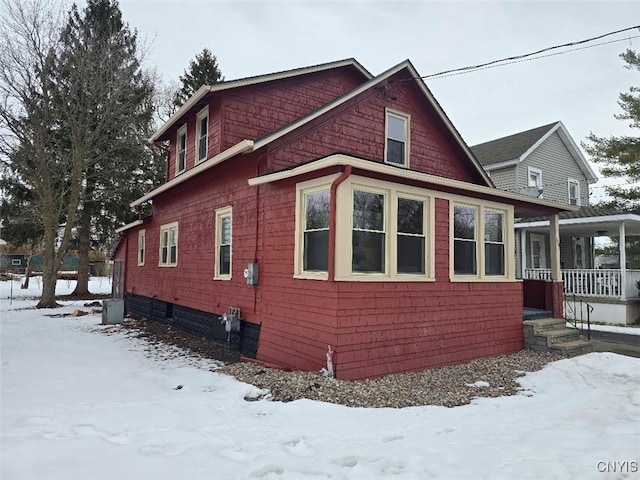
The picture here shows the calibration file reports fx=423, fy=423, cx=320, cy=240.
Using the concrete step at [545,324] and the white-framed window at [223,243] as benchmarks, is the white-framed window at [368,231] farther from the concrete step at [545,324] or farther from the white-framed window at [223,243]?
the concrete step at [545,324]

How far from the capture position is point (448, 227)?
25.7 ft

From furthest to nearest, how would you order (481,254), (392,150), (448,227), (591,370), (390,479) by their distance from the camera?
(392,150)
(481,254)
(448,227)
(591,370)
(390,479)

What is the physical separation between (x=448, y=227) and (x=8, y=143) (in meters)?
19.1

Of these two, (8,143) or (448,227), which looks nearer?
(448,227)

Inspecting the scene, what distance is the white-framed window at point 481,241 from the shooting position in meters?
8.06

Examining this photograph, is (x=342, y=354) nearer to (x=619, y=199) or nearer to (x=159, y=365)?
(x=159, y=365)

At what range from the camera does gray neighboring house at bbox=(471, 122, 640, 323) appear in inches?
561

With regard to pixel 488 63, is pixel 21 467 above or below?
below

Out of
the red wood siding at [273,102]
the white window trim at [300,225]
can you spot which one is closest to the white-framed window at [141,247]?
the red wood siding at [273,102]

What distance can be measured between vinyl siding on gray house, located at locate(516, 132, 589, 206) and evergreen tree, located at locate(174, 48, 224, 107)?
18.5 metres

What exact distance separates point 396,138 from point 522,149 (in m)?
11.8

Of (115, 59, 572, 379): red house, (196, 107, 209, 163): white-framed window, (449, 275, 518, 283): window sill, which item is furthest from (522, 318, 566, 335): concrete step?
(196, 107, 209, 163): white-framed window

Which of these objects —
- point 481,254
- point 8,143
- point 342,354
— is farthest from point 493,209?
point 8,143

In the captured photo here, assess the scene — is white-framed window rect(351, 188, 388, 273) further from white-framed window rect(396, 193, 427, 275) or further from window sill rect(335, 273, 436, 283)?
white-framed window rect(396, 193, 427, 275)
